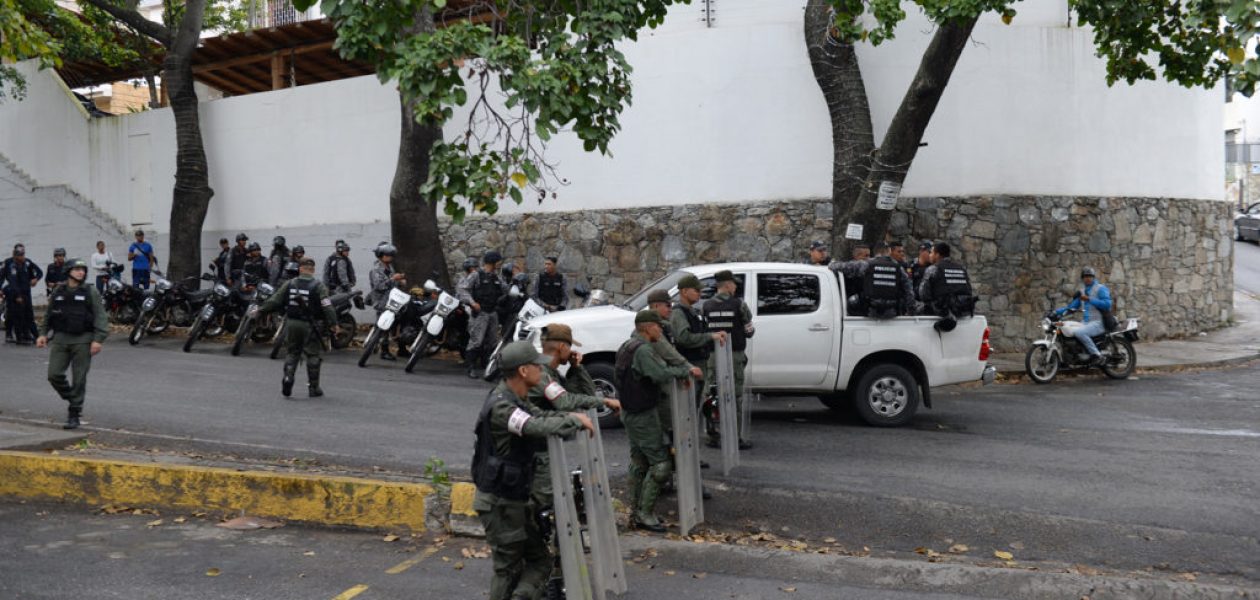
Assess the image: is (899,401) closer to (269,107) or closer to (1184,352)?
(1184,352)

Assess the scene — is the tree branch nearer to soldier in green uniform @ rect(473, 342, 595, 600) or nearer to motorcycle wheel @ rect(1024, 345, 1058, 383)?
motorcycle wheel @ rect(1024, 345, 1058, 383)

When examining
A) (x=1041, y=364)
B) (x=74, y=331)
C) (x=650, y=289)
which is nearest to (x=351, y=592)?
(x=650, y=289)

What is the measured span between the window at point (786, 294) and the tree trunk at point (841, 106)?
4.70 meters

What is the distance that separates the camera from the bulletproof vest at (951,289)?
10891 millimetres

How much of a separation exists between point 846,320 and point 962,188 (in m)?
6.89

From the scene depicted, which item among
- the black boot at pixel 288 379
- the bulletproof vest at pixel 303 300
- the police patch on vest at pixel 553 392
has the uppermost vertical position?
the bulletproof vest at pixel 303 300

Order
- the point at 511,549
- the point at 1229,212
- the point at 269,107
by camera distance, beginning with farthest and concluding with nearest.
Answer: the point at 269,107, the point at 1229,212, the point at 511,549

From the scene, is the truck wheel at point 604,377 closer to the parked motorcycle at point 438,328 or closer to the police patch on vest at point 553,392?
the parked motorcycle at point 438,328

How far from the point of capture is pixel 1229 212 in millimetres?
19328

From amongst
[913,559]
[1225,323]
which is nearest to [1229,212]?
[1225,323]

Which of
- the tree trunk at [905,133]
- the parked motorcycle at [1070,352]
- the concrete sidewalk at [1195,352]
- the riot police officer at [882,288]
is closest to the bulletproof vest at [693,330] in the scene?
the riot police officer at [882,288]

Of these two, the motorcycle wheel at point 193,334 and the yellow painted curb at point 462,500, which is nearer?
the yellow painted curb at point 462,500

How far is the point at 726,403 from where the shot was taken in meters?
8.37

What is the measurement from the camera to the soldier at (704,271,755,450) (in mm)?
9469
